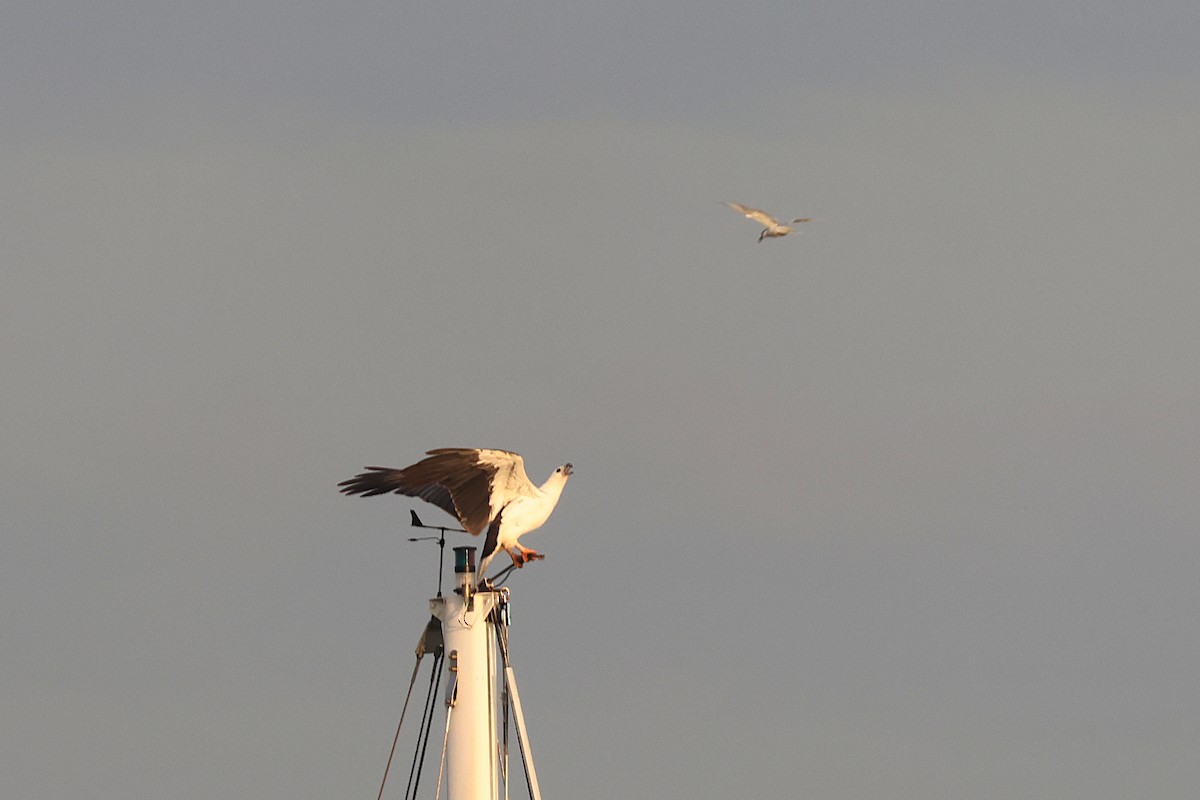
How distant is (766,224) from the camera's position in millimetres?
61625

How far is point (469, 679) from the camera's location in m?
46.9

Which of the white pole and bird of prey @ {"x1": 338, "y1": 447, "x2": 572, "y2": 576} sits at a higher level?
bird of prey @ {"x1": 338, "y1": 447, "x2": 572, "y2": 576}

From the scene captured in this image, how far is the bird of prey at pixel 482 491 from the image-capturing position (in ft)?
157

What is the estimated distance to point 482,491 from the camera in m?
48.1

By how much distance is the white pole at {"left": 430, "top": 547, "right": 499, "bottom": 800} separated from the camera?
46.6 metres

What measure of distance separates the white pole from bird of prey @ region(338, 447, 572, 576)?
0.97m

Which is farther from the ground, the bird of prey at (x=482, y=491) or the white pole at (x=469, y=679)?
the bird of prey at (x=482, y=491)

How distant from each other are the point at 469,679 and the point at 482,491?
374 centimetres

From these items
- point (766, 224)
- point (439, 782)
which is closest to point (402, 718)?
point (439, 782)

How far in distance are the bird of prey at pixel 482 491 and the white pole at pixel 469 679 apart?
966 millimetres

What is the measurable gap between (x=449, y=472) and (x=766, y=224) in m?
16.4

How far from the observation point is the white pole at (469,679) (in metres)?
46.6

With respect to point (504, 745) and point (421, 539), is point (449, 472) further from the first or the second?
point (504, 745)

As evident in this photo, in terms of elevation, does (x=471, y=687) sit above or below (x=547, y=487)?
below
